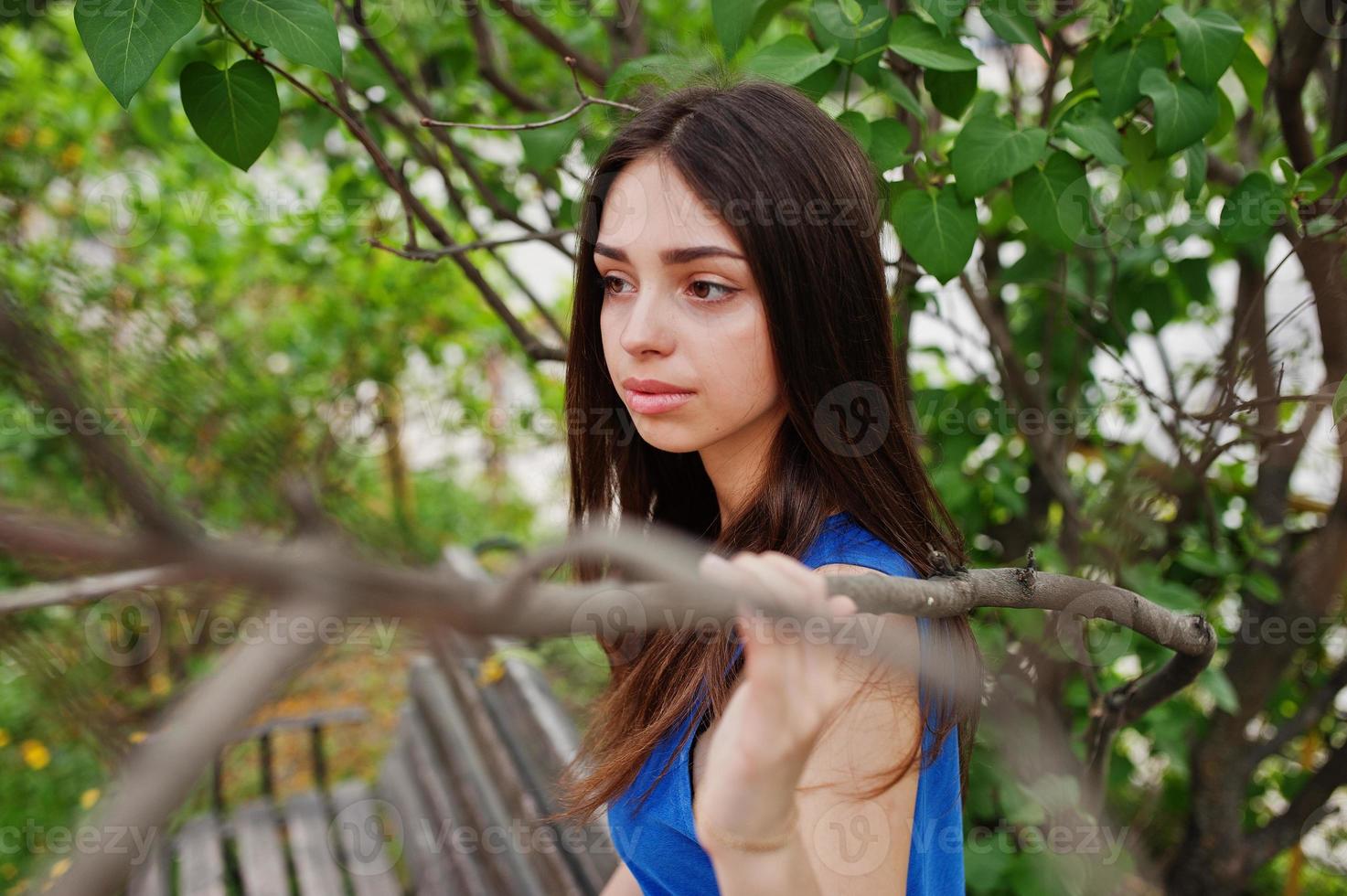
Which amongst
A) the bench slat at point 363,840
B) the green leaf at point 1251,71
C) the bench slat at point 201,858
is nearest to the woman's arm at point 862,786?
the green leaf at point 1251,71

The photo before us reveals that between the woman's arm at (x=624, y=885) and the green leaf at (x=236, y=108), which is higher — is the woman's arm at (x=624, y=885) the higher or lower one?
the lower one

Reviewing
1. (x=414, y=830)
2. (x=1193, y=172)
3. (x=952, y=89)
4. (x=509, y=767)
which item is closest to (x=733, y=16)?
(x=952, y=89)

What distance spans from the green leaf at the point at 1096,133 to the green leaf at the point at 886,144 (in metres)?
0.21

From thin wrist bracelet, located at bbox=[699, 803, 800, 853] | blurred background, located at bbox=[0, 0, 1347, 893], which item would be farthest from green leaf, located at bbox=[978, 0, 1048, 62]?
thin wrist bracelet, located at bbox=[699, 803, 800, 853]

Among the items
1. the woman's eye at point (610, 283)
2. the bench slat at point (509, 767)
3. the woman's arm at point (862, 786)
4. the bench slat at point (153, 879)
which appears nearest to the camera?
the woman's arm at point (862, 786)

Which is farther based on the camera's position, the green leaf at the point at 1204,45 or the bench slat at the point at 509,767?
the bench slat at the point at 509,767

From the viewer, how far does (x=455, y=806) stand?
232cm

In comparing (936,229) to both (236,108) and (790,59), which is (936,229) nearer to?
(790,59)

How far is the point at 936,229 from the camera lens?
1.33 m

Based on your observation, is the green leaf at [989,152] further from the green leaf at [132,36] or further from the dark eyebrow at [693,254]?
the green leaf at [132,36]

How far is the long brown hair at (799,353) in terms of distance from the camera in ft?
3.86

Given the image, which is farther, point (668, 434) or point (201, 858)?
point (201, 858)

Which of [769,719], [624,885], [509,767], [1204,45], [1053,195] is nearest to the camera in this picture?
[769,719]

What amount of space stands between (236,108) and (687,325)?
61 centimetres
